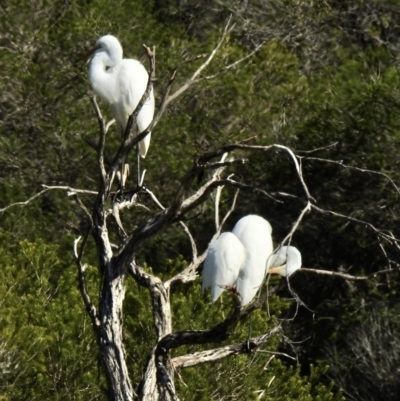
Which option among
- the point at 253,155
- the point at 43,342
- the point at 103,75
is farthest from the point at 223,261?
the point at 253,155

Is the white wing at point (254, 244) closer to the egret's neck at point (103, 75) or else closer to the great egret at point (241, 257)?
the great egret at point (241, 257)

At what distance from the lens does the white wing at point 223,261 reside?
5980 millimetres

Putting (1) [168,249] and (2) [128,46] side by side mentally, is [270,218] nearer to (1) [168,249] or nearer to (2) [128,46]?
(1) [168,249]

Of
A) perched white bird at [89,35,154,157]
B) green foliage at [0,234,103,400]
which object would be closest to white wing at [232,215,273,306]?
perched white bird at [89,35,154,157]

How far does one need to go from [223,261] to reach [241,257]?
288 mm

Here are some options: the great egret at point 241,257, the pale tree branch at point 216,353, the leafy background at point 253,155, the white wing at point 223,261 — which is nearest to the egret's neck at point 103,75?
the great egret at point 241,257

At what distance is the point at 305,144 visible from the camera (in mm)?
11609

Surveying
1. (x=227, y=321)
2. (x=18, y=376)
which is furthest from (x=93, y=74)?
(x=227, y=321)

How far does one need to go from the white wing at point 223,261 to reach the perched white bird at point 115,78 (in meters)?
1.48

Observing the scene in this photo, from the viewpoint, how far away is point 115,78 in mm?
7547

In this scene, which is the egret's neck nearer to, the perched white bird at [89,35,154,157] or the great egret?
the perched white bird at [89,35,154,157]

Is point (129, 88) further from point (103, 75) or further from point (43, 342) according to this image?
point (43, 342)

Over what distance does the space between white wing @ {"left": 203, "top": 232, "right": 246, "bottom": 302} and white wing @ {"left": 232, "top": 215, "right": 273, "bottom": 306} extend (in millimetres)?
57

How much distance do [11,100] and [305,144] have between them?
276cm
